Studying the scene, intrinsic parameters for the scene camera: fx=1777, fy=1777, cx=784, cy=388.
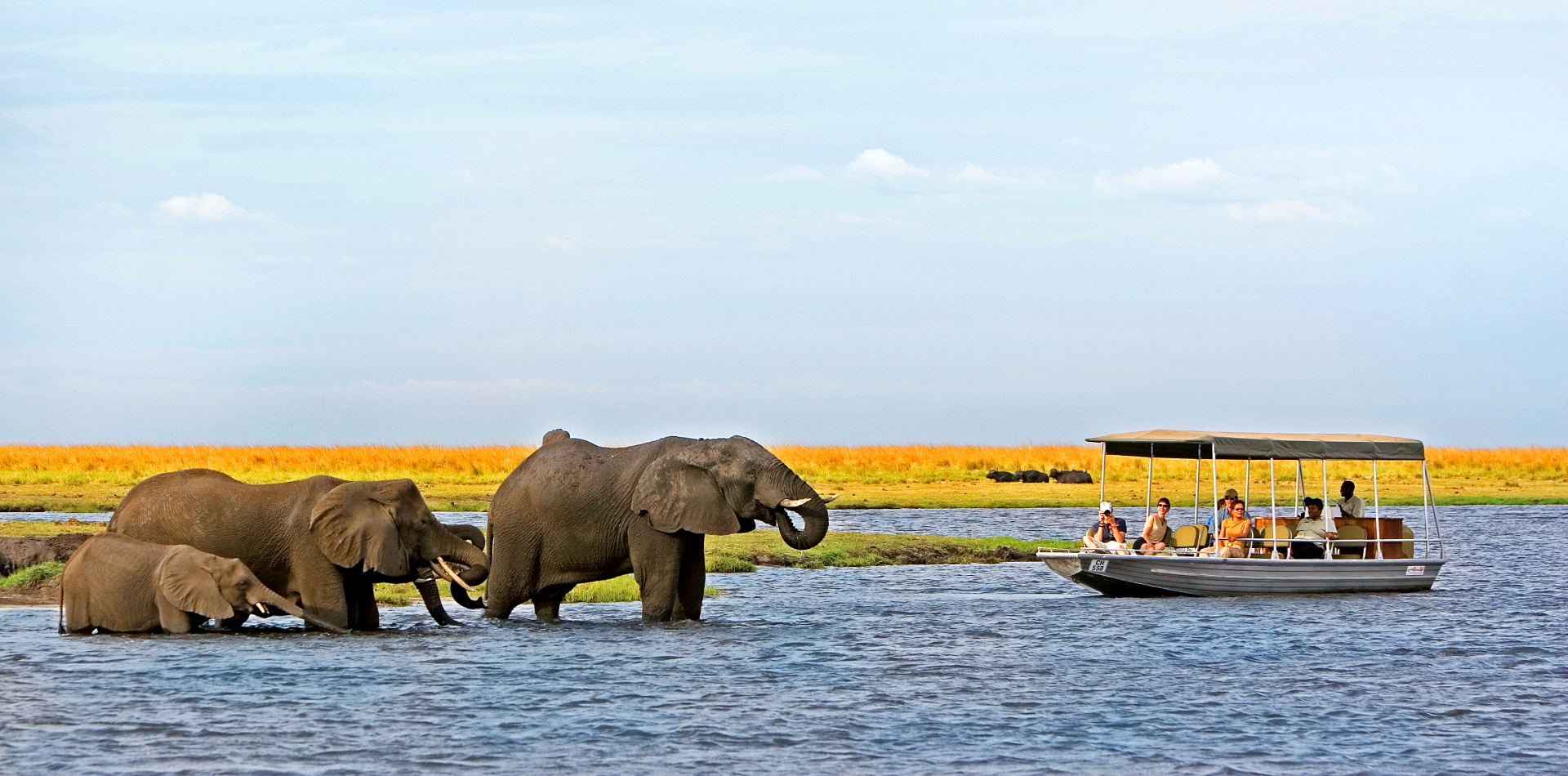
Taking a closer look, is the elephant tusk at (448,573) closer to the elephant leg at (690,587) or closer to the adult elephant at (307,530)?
the adult elephant at (307,530)

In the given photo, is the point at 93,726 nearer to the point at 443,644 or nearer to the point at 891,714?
the point at 443,644

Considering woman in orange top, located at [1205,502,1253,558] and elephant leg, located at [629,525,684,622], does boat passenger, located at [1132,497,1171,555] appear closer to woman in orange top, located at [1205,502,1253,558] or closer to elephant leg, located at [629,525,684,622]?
woman in orange top, located at [1205,502,1253,558]

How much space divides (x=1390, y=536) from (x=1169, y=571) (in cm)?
418

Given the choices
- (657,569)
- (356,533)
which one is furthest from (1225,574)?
(356,533)

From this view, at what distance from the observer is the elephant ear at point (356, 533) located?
65.0 feet

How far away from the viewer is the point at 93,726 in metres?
15.2

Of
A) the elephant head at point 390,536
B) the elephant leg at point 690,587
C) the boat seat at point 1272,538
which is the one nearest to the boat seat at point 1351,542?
the boat seat at point 1272,538

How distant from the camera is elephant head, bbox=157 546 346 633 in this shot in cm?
1936

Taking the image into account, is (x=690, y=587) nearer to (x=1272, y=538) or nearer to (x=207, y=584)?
(x=207, y=584)

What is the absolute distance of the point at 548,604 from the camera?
2275 centimetres

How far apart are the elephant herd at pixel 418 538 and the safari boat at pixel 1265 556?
21.5 feet

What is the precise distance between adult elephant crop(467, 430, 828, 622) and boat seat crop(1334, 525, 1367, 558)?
9595 millimetres

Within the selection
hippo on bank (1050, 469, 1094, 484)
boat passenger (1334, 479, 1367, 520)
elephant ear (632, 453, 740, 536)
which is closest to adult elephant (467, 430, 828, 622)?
elephant ear (632, 453, 740, 536)

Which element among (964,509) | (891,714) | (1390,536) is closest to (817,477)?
(964,509)
